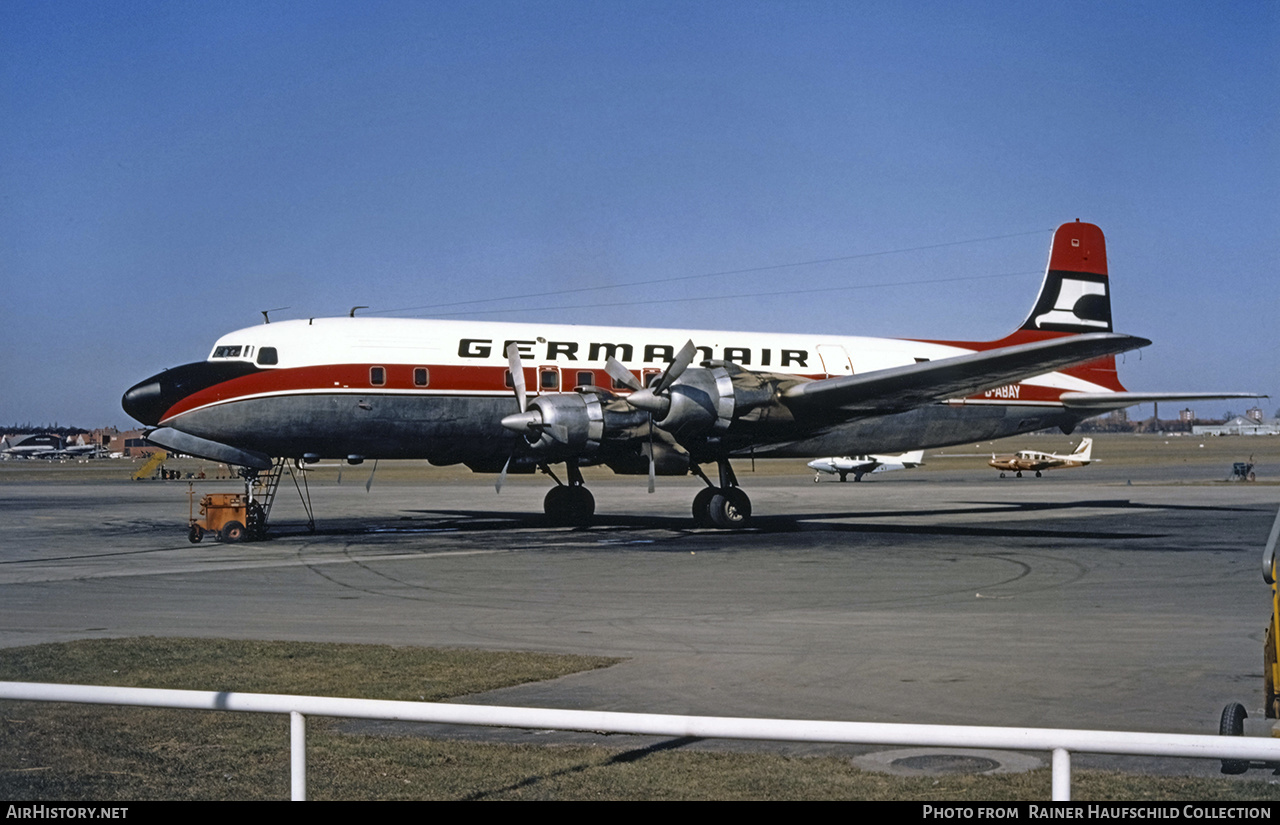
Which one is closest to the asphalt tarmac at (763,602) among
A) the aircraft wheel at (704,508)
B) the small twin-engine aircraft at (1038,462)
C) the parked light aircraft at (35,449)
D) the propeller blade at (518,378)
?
the aircraft wheel at (704,508)

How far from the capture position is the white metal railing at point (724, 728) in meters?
3.92

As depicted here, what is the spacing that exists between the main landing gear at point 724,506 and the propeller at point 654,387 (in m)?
2.22

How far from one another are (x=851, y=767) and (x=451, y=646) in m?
5.80

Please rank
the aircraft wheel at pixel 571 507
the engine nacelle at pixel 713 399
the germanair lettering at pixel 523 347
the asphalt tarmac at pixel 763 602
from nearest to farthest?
the asphalt tarmac at pixel 763 602 < the engine nacelle at pixel 713 399 < the germanair lettering at pixel 523 347 < the aircraft wheel at pixel 571 507

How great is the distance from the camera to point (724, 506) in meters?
26.5

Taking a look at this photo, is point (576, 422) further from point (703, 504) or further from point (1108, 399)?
point (1108, 399)

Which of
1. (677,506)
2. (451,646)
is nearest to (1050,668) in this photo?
(451,646)

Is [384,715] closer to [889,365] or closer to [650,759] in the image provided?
[650,759]

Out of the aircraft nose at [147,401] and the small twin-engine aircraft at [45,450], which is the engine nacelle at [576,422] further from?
the small twin-engine aircraft at [45,450]

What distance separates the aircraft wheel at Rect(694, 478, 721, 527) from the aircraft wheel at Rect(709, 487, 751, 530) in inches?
3.9

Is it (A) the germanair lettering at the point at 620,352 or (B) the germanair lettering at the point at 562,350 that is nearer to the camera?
(A) the germanair lettering at the point at 620,352

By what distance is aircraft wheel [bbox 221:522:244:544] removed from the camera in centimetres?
2473

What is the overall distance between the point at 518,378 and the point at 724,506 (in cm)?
557

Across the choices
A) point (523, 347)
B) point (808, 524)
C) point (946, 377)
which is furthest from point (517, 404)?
point (946, 377)
